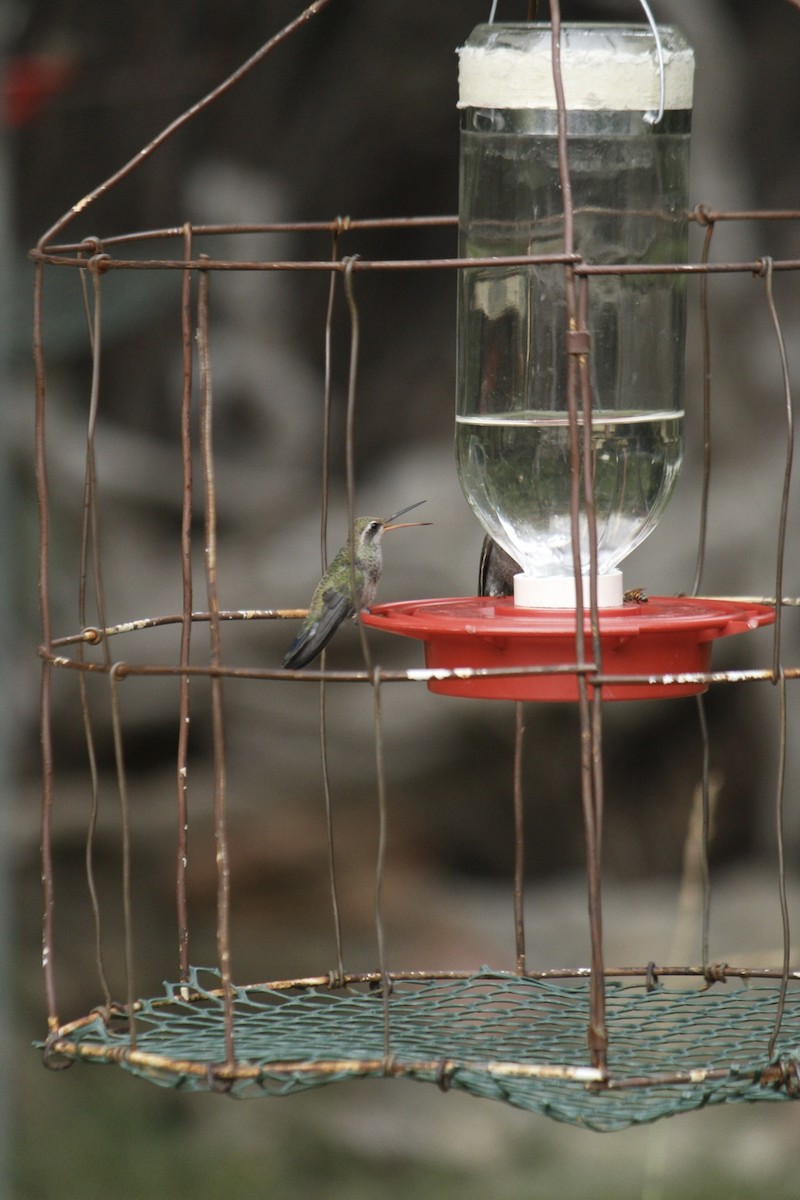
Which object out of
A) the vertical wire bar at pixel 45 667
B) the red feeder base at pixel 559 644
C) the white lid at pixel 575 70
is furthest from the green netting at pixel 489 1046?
the white lid at pixel 575 70

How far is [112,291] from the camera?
17.7ft

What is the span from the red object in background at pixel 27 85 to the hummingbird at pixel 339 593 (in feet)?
7.01

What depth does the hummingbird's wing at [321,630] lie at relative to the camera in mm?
2896

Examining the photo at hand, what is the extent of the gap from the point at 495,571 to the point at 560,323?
698 millimetres

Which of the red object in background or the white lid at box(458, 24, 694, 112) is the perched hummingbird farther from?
the red object in background

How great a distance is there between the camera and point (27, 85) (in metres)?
4.71

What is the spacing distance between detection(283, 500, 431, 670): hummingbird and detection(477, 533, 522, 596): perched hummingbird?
8.1 inches

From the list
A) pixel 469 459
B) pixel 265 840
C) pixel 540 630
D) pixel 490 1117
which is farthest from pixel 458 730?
pixel 540 630

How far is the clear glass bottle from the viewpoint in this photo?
8.76ft

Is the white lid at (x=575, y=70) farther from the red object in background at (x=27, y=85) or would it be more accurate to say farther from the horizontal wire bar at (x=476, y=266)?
the red object in background at (x=27, y=85)

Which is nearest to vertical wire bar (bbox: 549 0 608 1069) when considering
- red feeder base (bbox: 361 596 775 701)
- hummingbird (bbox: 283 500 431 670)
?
red feeder base (bbox: 361 596 775 701)

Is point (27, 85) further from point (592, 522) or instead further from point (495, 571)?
point (592, 522)

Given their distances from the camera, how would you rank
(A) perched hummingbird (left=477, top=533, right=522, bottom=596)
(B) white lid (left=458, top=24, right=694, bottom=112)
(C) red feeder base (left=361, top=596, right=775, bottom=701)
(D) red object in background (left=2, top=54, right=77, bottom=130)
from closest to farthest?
(C) red feeder base (left=361, top=596, right=775, bottom=701), (B) white lid (left=458, top=24, right=694, bottom=112), (A) perched hummingbird (left=477, top=533, right=522, bottom=596), (D) red object in background (left=2, top=54, right=77, bottom=130)

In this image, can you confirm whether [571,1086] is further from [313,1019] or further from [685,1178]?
[685,1178]
